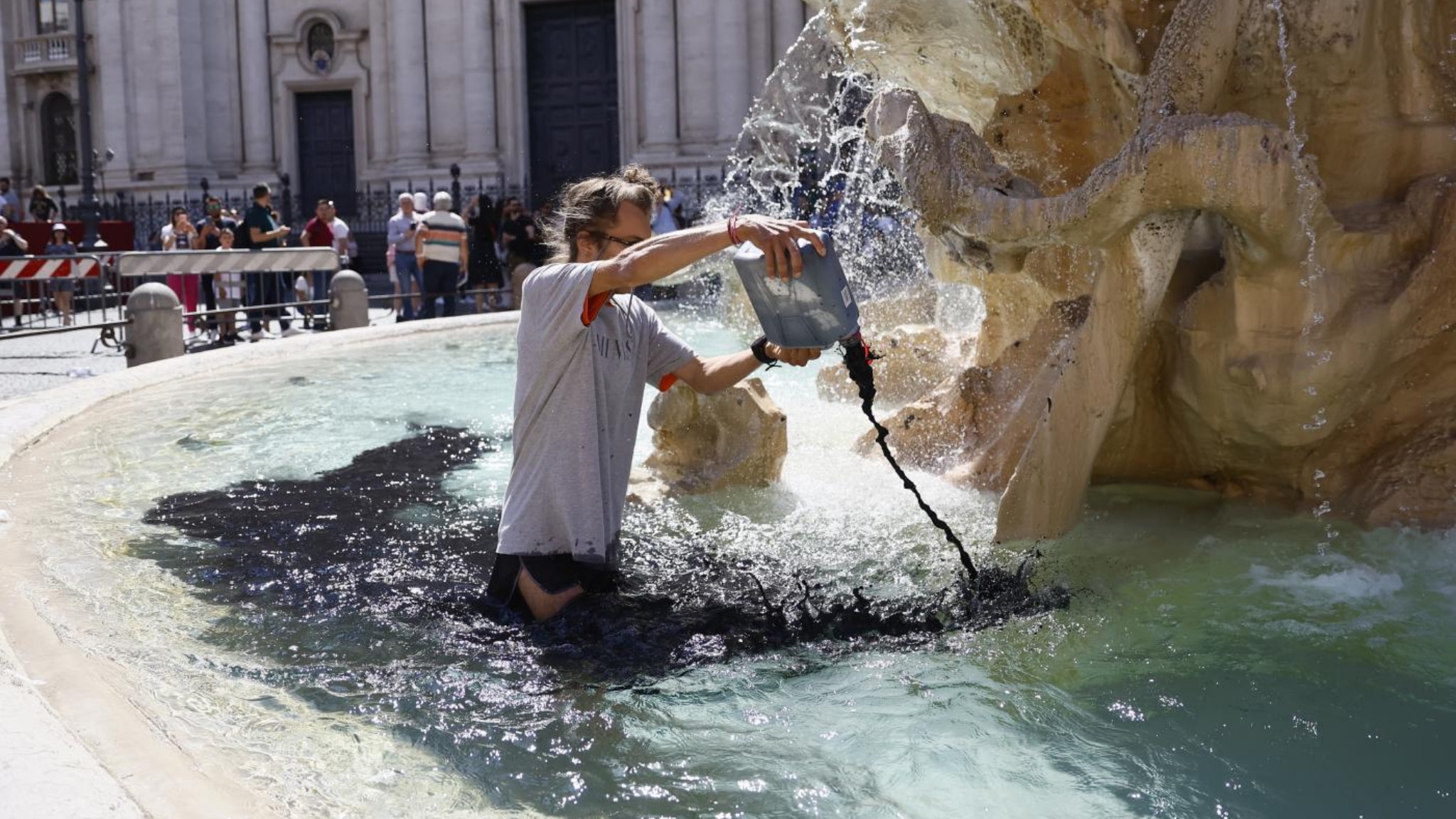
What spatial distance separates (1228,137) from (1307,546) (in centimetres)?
127

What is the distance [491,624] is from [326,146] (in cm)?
2591

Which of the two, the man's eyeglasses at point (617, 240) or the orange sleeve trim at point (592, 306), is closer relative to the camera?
the orange sleeve trim at point (592, 306)

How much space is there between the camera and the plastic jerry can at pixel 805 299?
3.15 m

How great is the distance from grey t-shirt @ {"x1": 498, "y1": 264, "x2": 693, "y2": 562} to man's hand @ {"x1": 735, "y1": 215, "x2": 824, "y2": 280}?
1.51ft

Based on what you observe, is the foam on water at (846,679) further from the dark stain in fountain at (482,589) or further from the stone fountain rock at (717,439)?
the stone fountain rock at (717,439)

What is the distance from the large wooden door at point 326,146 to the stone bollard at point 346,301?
15.8 metres

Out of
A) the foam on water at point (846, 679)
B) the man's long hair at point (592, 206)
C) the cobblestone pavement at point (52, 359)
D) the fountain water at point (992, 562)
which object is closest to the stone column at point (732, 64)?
the cobblestone pavement at point (52, 359)

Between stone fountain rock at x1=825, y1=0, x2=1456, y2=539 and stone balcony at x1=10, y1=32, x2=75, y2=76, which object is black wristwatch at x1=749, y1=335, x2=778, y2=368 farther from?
stone balcony at x1=10, y1=32, x2=75, y2=76

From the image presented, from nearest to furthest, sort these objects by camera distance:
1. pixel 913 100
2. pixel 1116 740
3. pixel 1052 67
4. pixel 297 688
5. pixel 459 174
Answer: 1. pixel 1116 740
2. pixel 297 688
3. pixel 913 100
4. pixel 1052 67
5. pixel 459 174

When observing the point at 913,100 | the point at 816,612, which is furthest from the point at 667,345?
the point at 913,100

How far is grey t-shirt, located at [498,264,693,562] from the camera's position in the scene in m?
3.36

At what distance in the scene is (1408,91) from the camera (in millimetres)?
4074

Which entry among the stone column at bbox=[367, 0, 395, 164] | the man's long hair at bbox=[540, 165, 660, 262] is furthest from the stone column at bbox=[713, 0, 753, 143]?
the man's long hair at bbox=[540, 165, 660, 262]

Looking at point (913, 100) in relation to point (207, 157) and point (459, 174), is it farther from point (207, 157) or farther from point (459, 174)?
point (207, 157)
